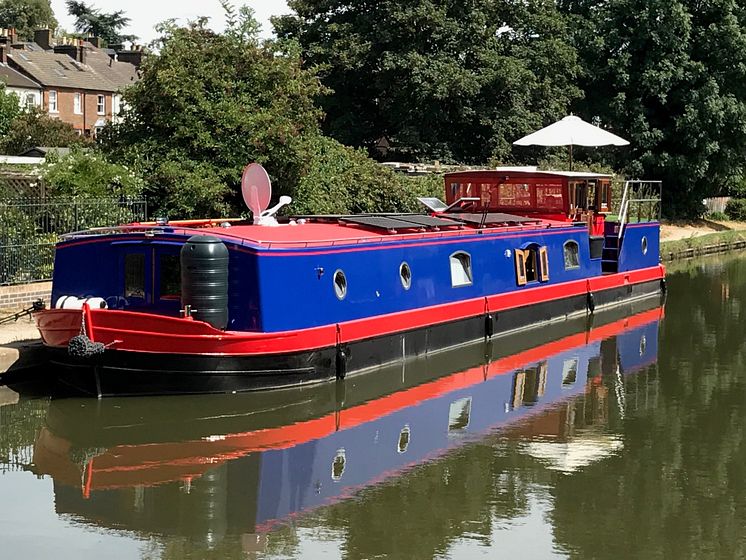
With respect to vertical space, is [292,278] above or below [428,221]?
below

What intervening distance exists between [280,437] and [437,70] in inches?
978

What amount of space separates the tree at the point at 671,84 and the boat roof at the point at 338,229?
69.1 ft

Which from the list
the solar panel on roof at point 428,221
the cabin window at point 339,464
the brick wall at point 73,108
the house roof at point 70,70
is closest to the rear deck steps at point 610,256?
the solar panel on roof at point 428,221

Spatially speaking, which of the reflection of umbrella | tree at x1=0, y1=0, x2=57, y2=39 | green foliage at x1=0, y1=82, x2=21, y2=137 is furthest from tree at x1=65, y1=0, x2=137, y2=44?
the reflection of umbrella

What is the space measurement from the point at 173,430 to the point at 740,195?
39.5m

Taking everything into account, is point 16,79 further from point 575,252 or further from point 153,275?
point 153,275

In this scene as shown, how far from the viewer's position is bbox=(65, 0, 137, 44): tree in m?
90.7

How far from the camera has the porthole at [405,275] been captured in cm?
1714

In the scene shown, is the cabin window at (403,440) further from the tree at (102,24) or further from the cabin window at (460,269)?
the tree at (102,24)

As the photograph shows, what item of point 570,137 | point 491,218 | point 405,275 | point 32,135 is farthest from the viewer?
point 32,135

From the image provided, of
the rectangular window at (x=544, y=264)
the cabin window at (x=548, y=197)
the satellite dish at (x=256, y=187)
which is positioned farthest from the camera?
the cabin window at (x=548, y=197)

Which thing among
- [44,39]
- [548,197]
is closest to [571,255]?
[548,197]

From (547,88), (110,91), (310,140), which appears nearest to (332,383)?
(310,140)

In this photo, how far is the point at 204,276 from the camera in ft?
44.5
